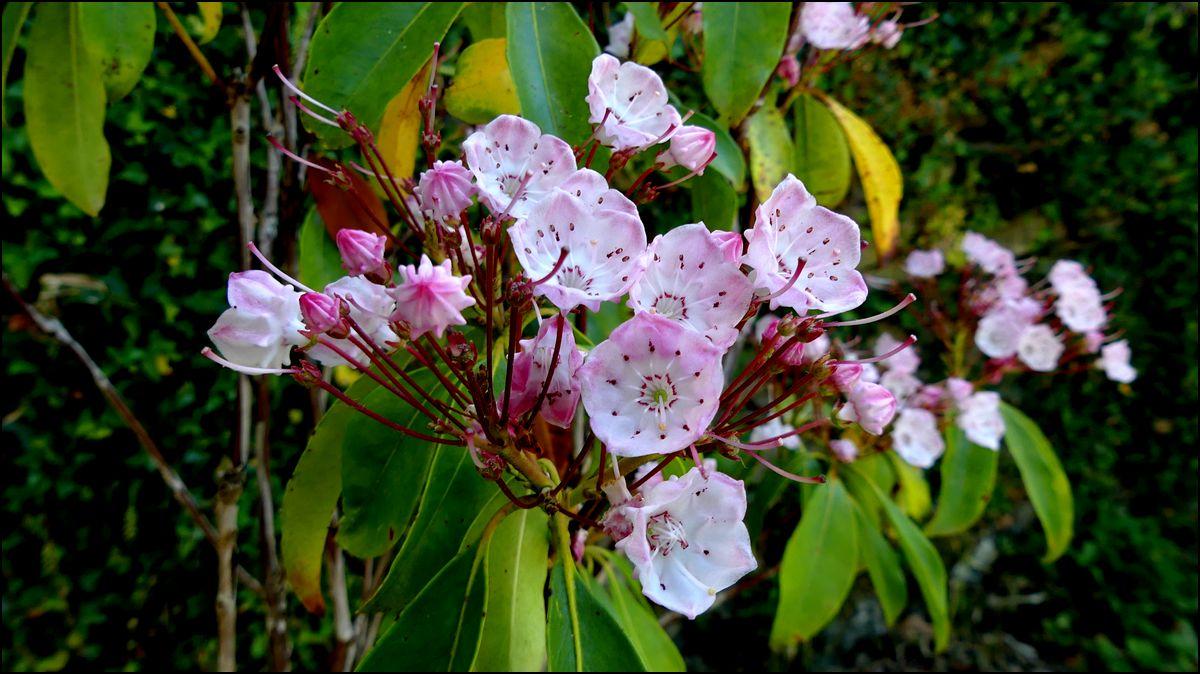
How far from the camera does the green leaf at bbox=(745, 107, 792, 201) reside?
1.00 m

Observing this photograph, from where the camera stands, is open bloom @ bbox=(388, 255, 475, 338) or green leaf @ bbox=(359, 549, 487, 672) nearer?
open bloom @ bbox=(388, 255, 475, 338)

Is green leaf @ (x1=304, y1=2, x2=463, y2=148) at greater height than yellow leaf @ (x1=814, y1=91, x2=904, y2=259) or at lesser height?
greater

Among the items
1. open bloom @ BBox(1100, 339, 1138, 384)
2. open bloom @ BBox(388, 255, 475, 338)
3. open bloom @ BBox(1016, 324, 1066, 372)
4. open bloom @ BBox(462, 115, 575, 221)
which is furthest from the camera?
open bloom @ BBox(1100, 339, 1138, 384)

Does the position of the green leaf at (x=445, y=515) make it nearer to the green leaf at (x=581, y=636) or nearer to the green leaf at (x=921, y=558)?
the green leaf at (x=581, y=636)

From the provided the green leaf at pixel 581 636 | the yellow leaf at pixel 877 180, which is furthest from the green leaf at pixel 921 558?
the green leaf at pixel 581 636

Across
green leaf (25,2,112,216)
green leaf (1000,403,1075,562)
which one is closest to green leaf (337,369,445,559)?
green leaf (25,2,112,216)

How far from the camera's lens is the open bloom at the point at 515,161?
58 centimetres

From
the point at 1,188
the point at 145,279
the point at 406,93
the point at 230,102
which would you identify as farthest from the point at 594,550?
the point at 1,188

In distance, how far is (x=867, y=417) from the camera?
2.05 feet

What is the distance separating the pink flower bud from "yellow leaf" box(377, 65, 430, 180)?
28cm

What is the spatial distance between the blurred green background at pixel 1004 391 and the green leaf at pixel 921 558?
86 centimetres

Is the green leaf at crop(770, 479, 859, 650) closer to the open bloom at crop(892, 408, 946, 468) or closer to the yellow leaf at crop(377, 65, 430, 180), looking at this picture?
the open bloom at crop(892, 408, 946, 468)

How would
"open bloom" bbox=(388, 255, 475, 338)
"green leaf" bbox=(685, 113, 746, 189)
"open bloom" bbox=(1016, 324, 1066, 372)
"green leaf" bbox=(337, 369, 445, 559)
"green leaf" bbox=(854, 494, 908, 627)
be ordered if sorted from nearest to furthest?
"open bloom" bbox=(388, 255, 475, 338) < "green leaf" bbox=(337, 369, 445, 559) < "green leaf" bbox=(685, 113, 746, 189) < "green leaf" bbox=(854, 494, 908, 627) < "open bloom" bbox=(1016, 324, 1066, 372)

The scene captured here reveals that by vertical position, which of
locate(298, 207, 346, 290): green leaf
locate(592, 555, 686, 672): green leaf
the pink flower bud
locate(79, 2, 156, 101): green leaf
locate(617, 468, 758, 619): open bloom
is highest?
locate(79, 2, 156, 101): green leaf
